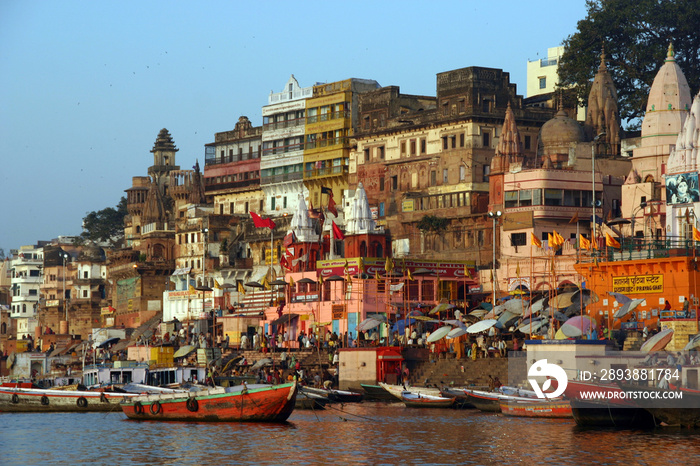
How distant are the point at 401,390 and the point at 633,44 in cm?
3316

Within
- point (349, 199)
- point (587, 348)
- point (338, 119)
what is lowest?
point (587, 348)

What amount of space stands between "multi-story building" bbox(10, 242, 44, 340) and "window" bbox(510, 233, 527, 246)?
59.6 meters

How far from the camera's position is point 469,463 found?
3316 cm

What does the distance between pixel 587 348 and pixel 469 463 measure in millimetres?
9408

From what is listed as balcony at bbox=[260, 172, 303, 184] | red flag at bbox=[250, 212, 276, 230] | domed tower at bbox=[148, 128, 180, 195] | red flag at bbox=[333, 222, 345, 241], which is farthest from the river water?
domed tower at bbox=[148, 128, 180, 195]

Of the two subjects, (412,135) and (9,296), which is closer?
(412,135)

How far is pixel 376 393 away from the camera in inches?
2005

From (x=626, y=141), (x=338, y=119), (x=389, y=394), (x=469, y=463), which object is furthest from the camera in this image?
(x=338, y=119)

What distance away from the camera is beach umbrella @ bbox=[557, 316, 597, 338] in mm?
→ 42875

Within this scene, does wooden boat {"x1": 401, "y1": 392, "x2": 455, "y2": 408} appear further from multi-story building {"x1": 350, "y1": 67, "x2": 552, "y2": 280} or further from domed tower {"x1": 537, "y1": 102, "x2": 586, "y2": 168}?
domed tower {"x1": 537, "y1": 102, "x2": 586, "y2": 168}

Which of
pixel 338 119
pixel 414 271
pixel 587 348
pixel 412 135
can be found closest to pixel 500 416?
pixel 587 348

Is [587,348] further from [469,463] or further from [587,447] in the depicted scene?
[469,463]

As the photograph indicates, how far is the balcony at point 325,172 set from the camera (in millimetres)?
79625

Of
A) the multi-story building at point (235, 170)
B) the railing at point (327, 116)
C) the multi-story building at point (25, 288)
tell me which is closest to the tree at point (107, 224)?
the multi-story building at point (25, 288)
